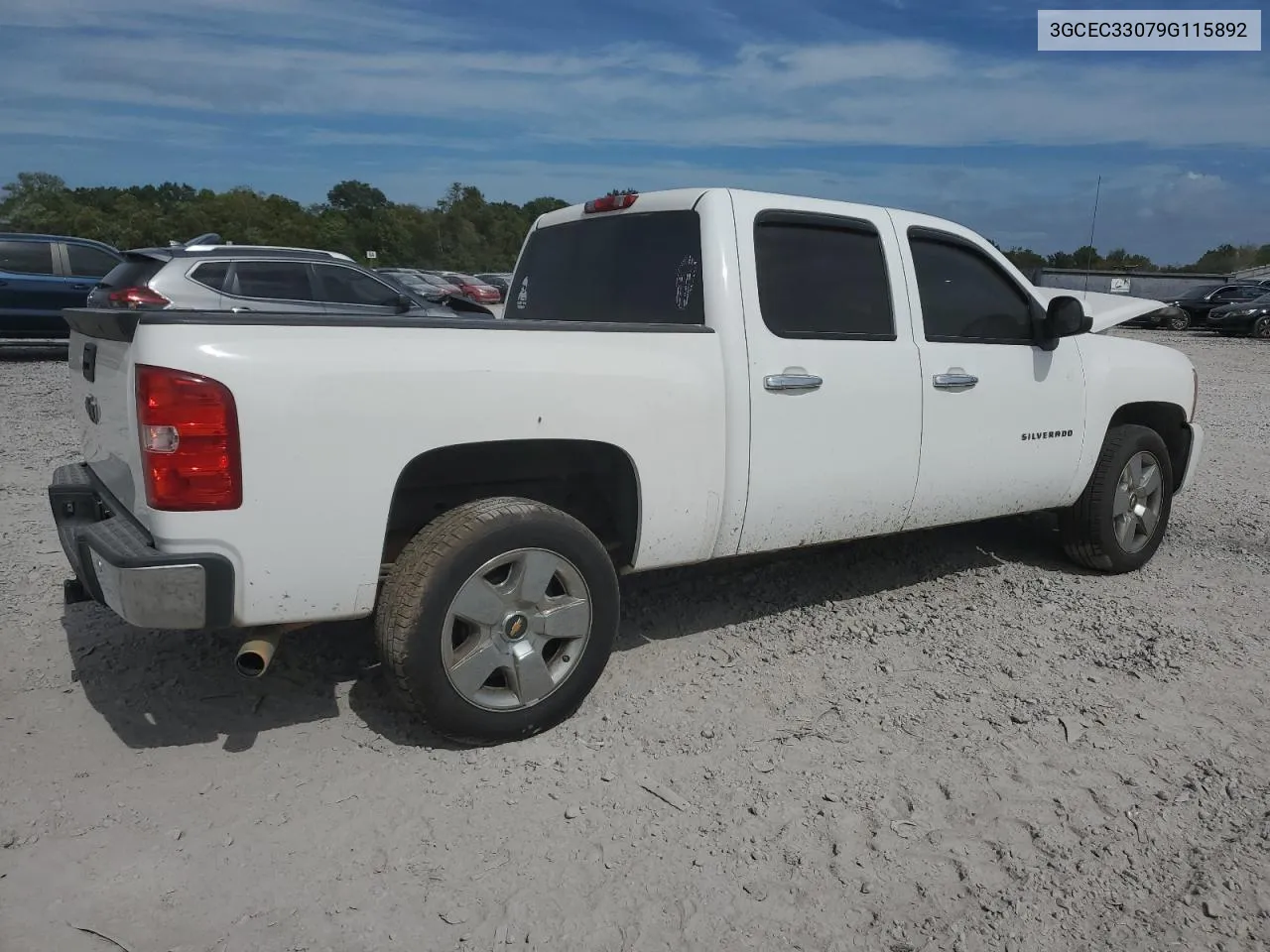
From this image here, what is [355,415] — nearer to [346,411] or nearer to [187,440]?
[346,411]

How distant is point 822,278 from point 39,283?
42.5 ft

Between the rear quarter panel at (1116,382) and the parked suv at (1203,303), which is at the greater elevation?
the parked suv at (1203,303)

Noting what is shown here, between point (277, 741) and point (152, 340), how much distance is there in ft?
4.70

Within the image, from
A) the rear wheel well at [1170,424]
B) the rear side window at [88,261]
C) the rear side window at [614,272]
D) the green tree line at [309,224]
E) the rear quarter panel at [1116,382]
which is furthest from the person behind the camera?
the green tree line at [309,224]

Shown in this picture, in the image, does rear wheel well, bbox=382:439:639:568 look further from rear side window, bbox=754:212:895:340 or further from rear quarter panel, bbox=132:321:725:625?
rear side window, bbox=754:212:895:340

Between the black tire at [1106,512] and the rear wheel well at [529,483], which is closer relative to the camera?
the rear wheel well at [529,483]

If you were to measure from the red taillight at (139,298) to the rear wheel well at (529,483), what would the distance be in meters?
8.15

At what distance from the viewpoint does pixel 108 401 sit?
3.18 meters

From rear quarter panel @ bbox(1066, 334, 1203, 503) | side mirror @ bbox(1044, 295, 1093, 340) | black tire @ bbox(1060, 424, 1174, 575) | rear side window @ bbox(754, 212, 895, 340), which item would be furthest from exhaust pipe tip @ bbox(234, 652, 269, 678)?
black tire @ bbox(1060, 424, 1174, 575)

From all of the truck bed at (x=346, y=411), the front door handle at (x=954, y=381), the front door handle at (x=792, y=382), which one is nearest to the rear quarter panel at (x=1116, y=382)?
the front door handle at (x=954, y=381)

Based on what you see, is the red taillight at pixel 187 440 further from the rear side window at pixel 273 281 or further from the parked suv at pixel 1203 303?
the parked suv at pixel 1203 303

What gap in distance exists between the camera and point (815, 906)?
2.54m

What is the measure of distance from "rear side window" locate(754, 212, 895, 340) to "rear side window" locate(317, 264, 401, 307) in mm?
8291

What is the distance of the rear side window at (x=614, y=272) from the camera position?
3.83m
